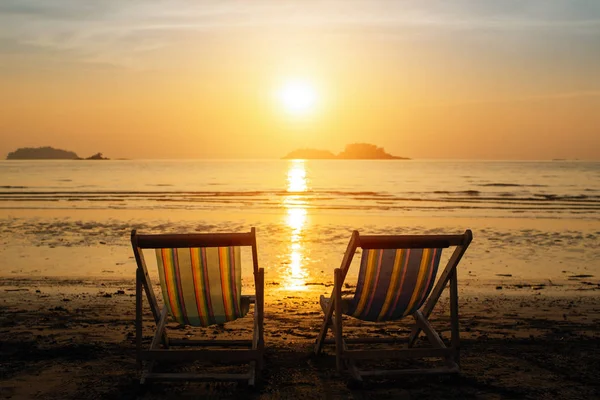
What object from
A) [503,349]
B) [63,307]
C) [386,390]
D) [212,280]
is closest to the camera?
[386,390]

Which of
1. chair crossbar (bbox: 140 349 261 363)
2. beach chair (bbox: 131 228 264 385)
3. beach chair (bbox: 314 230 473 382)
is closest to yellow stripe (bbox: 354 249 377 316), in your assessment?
beach chair (bbox: 314 230 473 382)

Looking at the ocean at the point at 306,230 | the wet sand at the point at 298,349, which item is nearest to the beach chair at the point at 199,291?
the wet sand at the point at 298,349

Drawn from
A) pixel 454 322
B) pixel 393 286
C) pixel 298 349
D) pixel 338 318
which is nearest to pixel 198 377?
pixel 338 318

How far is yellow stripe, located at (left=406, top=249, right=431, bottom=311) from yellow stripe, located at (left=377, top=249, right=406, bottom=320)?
0.52 ft

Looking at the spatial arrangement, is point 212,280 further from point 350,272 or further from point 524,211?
point 524,211

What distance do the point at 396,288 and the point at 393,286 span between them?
32 mm

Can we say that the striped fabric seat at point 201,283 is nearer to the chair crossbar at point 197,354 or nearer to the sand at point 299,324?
the chair crossbar at point 197,354

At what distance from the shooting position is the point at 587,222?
60.5ft

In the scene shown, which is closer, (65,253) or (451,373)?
(451,373)

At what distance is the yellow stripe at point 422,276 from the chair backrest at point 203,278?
3.99 feet

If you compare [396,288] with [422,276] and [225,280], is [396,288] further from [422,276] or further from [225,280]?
[225,280]

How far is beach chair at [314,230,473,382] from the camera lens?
430cm

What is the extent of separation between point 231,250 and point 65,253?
8213mm

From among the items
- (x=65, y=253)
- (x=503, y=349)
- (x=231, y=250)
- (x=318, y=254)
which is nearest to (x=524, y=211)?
(x=318, y=254)
